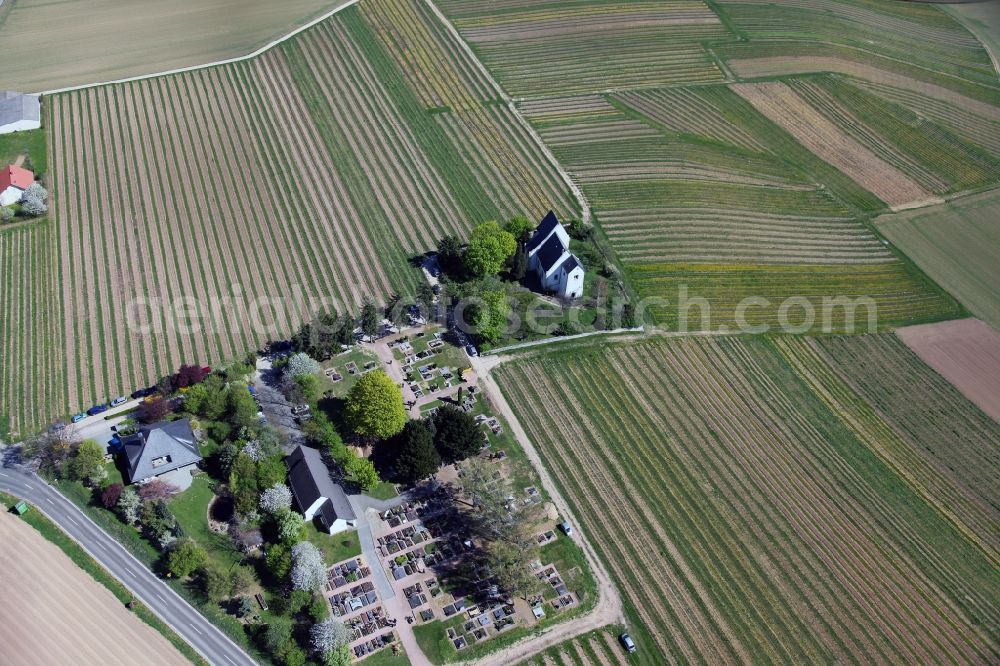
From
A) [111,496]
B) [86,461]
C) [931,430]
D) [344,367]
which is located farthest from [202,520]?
[931,430]

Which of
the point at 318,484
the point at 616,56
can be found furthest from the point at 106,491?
the point at 616,56

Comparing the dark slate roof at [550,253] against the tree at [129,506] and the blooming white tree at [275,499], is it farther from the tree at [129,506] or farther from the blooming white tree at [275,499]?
Result: the tree at [129,506]

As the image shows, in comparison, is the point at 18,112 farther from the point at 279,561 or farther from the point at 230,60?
the point at 279,561

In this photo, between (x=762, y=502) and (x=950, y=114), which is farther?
(x=950, y=114)

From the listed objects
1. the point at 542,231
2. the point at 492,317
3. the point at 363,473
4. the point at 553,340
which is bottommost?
the point at 363,473

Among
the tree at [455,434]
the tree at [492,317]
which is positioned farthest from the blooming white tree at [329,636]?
the tree at [492,317]

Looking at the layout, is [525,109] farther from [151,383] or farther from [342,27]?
[151,383]
